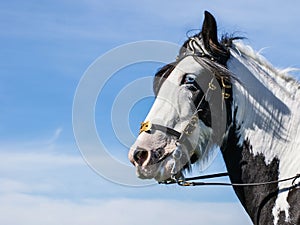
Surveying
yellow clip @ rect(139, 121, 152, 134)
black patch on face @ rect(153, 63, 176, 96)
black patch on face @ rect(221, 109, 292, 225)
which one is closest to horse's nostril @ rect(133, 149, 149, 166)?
yellow clip @ rect(139, 121, 152, 134)

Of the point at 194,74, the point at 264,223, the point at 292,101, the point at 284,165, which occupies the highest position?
the point at 194,74

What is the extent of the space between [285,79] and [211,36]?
3.24ft

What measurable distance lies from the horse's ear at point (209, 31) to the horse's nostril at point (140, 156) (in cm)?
149

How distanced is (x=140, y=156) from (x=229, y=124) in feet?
3.57

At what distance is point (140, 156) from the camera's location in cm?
851

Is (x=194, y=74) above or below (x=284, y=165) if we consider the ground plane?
above

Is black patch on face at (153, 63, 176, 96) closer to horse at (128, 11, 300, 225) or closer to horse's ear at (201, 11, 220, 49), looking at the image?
horse at (128, 11, 300, 225)

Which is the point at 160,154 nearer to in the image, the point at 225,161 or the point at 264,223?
the point at 225,161

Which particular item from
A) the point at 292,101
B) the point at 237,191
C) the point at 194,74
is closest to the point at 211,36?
the point at 194,74

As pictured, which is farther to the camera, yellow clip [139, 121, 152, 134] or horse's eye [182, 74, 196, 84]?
horse's eye [182, 74, 196, 84]

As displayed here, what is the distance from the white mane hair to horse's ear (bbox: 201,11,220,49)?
327 millimetres

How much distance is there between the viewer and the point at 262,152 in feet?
28.1

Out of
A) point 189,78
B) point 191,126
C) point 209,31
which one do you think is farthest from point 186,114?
point 209,31

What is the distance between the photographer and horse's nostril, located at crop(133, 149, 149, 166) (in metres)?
8.48
